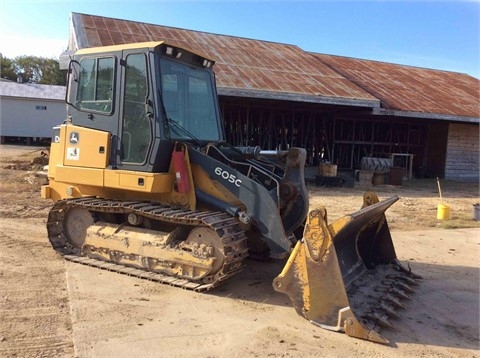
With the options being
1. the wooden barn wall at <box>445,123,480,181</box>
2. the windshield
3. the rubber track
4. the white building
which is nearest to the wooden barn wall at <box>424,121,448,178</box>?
the wooden barn wall at <box>445,123,480,181</box>

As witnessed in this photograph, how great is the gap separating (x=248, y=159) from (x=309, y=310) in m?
2.28

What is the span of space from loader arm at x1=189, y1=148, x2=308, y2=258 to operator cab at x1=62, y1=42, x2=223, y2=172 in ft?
1.50

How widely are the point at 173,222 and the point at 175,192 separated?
1.41ft

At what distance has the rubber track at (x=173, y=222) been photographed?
488 centimetres

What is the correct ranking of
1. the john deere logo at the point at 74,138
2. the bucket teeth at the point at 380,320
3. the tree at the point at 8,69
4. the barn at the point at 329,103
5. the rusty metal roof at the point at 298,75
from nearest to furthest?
1. the bucket teeth at the point at 380,320
2. the john deere logo at the point at 74,138
3. the rusty metal roof at the point at 298,75
4. the barn at the point at 329,103
5. the tree at the point at 8,69

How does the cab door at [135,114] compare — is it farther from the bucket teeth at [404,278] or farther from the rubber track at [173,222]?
the bucket teeth at [404,278]

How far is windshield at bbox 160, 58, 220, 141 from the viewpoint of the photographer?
5.51 meters

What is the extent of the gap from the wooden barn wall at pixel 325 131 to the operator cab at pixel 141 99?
37.8ft

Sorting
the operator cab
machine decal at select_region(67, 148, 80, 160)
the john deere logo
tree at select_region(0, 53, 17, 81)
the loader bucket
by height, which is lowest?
the loader bucket

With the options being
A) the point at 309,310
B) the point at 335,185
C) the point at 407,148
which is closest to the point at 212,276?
the point at 309,310

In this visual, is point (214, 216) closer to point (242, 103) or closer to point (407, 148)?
point (242, 103)

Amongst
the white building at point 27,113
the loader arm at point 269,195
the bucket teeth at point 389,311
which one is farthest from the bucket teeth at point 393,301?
the white building at point 27,113

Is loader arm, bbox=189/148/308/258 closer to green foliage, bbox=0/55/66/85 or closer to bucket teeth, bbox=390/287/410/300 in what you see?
bucket teeth, bbox=390/287/410/300

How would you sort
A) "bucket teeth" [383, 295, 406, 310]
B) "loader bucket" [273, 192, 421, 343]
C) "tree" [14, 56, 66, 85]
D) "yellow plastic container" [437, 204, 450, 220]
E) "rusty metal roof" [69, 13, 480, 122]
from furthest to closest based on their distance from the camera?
"tree" [14, 56, 66, 85], "rusty metal roof" [69, 13, 480, 122], "yellow plastic container" [437, 204, 450, 220], "bucket teeth" [383, 295, 406, 310], "loader bucket" [273, 192, 421, 343]
